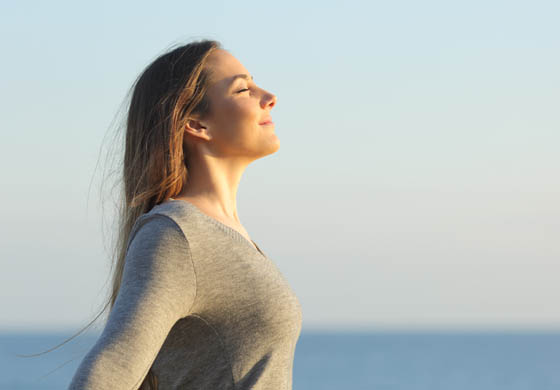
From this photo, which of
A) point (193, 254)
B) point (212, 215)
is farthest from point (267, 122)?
point (193, 254)

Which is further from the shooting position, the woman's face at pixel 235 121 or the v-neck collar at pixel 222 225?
the woman's face at pixel 235 121

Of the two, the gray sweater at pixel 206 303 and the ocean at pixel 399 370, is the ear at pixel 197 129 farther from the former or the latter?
the ocean at pixel 399 370

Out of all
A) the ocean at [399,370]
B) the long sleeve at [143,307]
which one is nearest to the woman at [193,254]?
the long sleeve at [143,307]

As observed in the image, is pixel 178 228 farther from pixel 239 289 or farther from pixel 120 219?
pixel 120 219

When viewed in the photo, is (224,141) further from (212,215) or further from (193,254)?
(193,254)

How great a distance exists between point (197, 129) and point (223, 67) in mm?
212

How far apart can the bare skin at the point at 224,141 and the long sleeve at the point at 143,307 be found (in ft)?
1.25

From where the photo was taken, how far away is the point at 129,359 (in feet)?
6.40

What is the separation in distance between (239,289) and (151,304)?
1.08 ft

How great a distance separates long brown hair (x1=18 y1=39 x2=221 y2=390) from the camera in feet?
8.23

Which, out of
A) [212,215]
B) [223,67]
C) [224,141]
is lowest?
[212,215]

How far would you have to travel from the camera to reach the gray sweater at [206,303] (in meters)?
2.09

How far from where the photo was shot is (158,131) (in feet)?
→ 8.32

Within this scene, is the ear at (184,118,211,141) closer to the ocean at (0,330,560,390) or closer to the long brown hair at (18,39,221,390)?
the long brown hair at (18,39,221,390)
